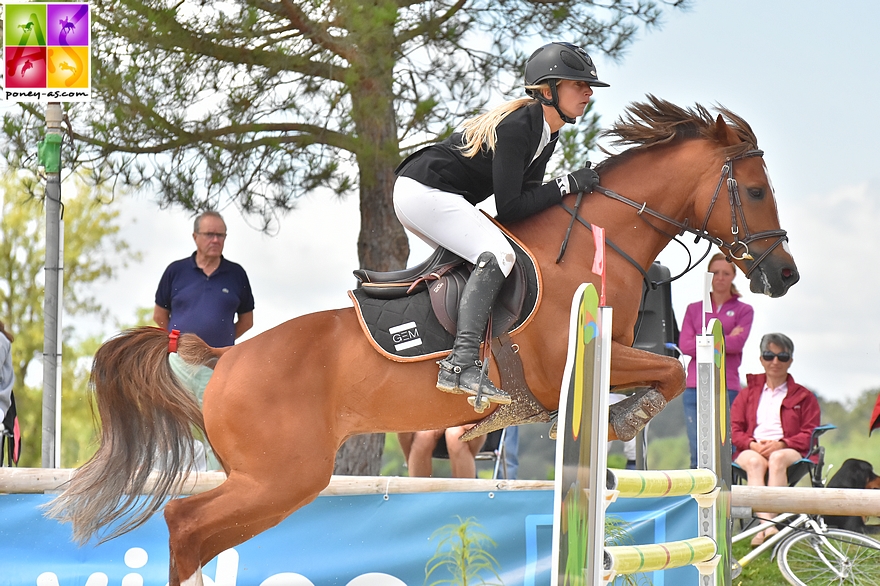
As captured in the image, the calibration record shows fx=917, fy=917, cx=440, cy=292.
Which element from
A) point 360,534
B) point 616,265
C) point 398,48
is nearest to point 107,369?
point 360,534

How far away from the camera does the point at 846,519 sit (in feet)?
15.8

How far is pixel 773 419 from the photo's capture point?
5145 millimetres

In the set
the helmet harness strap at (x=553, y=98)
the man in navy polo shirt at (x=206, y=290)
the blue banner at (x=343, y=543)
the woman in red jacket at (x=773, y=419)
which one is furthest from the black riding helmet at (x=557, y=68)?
the woman in red jacket at (x=773, y=419)

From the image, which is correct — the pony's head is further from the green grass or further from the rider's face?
the green grass

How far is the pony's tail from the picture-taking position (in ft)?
11.7

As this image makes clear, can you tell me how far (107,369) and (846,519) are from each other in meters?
3.74

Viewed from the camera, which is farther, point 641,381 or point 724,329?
point 724,329

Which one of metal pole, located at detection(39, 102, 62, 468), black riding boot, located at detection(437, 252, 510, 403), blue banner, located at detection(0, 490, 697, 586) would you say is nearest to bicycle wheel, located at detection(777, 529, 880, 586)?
blue banner, located at detection(0, 490, 697, 586)

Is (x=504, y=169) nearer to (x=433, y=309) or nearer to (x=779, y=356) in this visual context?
(x=433, y=309)

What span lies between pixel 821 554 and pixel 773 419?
96cm

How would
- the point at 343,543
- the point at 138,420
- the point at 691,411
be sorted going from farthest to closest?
the point at 691,411, the point at 343,543, the point at 138,420

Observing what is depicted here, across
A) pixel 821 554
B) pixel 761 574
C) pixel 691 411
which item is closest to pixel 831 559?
pixel 821 554

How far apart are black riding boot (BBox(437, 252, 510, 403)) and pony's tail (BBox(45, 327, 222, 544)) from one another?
101 cm

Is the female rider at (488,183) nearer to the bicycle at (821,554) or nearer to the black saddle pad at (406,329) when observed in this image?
the black saddle pad at (406,329)
